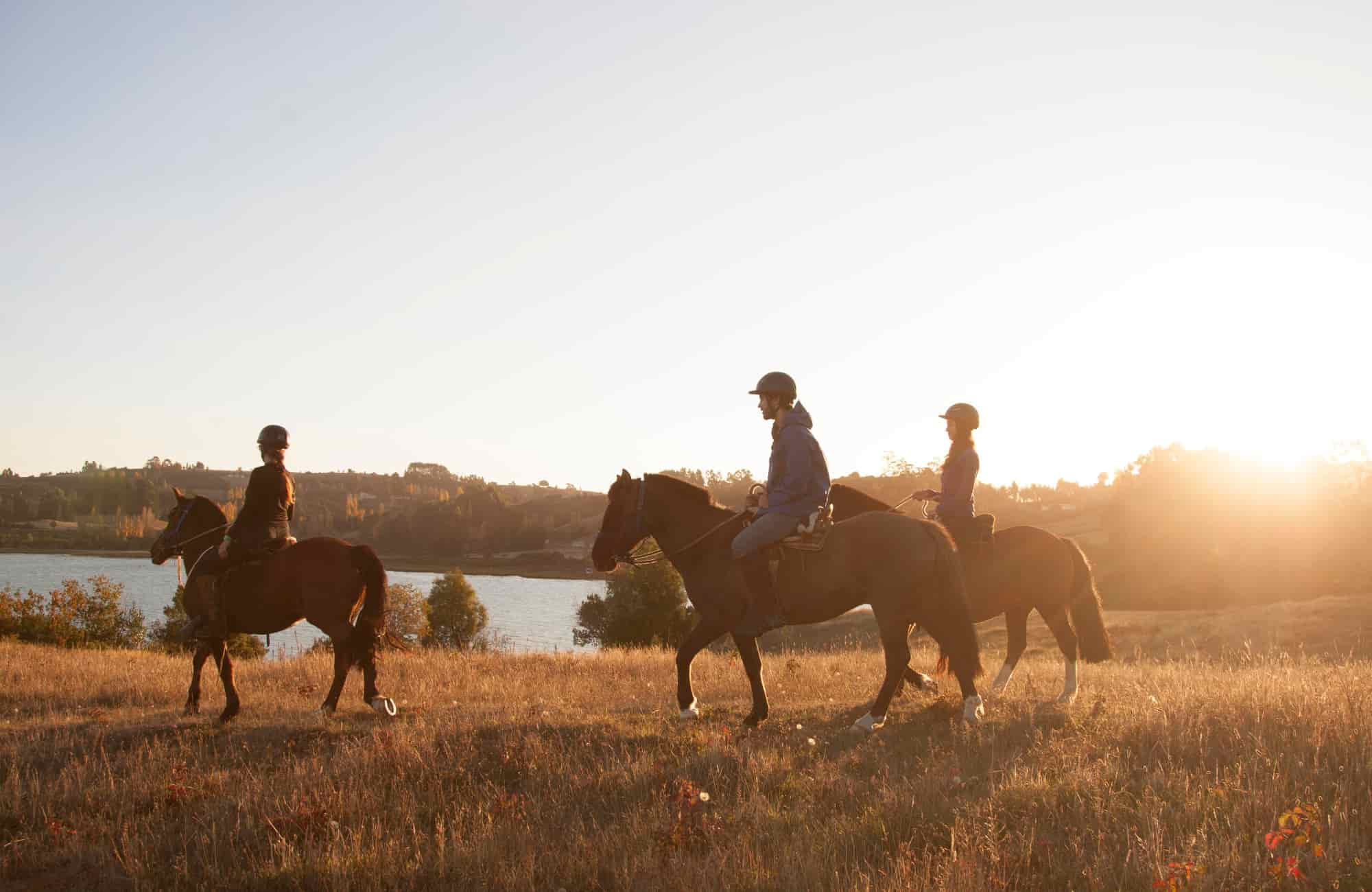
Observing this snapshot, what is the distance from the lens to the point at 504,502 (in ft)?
525

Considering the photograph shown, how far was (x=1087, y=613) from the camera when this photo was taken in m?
10.9

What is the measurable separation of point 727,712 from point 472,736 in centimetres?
294

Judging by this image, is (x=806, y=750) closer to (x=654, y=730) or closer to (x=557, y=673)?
(x=654, y=730)

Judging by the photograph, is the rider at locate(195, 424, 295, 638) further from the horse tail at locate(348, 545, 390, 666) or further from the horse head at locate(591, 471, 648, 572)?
the horse head at locate(591, 471, 648, 572)

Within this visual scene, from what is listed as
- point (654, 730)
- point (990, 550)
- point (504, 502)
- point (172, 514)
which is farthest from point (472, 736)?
point (504, 502)

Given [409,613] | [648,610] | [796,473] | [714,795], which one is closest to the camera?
[714,795]

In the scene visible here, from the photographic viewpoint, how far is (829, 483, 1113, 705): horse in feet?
34.9

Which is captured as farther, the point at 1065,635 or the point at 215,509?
the point at 215,509

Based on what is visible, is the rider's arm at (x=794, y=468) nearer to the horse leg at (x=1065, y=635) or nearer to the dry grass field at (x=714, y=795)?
the dry grass field at (x=714, y=795)

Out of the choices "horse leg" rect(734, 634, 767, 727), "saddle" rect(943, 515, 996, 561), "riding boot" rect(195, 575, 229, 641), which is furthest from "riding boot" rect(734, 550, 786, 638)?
"riding boot" rect(195, 575, 229, 641)

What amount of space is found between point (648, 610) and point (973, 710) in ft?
124

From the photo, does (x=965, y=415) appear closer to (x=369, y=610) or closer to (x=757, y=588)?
(x=757, y=588)

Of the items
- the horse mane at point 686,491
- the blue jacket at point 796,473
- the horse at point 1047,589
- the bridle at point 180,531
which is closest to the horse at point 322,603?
the bridle at point 180,531

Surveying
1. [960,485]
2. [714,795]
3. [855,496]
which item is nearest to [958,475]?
[960,485]
